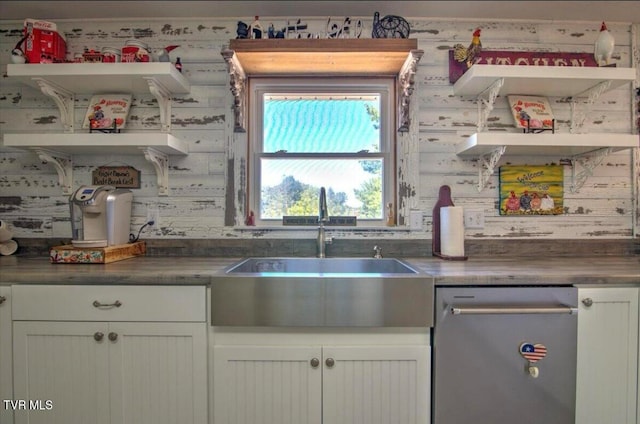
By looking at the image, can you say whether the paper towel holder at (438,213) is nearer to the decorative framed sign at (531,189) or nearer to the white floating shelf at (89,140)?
the decorative framed sign at (531,189)

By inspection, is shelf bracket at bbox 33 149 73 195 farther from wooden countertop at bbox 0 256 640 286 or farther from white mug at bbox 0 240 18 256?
wooden countertop at bbox 0 256 640 286

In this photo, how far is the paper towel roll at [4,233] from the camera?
5.72ft

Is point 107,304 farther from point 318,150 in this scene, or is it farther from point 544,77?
point 544,77

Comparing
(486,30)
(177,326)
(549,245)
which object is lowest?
(177,326)

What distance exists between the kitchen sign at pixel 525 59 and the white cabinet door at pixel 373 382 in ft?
5.09

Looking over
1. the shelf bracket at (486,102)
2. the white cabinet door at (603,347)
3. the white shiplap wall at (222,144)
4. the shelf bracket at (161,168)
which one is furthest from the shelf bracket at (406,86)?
the shelf bracket at (161,168)

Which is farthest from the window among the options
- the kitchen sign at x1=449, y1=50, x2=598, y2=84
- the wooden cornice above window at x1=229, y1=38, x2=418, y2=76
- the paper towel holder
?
the kitchen sign at x1=449, y1=50, x2=598, y2=84

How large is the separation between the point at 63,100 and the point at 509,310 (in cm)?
249

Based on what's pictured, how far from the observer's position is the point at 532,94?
1.84 meters

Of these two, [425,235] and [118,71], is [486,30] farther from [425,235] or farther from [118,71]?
[118,71]

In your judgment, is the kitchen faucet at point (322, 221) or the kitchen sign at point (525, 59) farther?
the kitchen sign at point (525, 59)

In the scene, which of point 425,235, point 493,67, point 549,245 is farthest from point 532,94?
point 425,235

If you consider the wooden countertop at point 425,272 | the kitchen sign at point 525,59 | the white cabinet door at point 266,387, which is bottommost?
the white cabinet door at point 266,387

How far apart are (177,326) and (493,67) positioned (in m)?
1.89
